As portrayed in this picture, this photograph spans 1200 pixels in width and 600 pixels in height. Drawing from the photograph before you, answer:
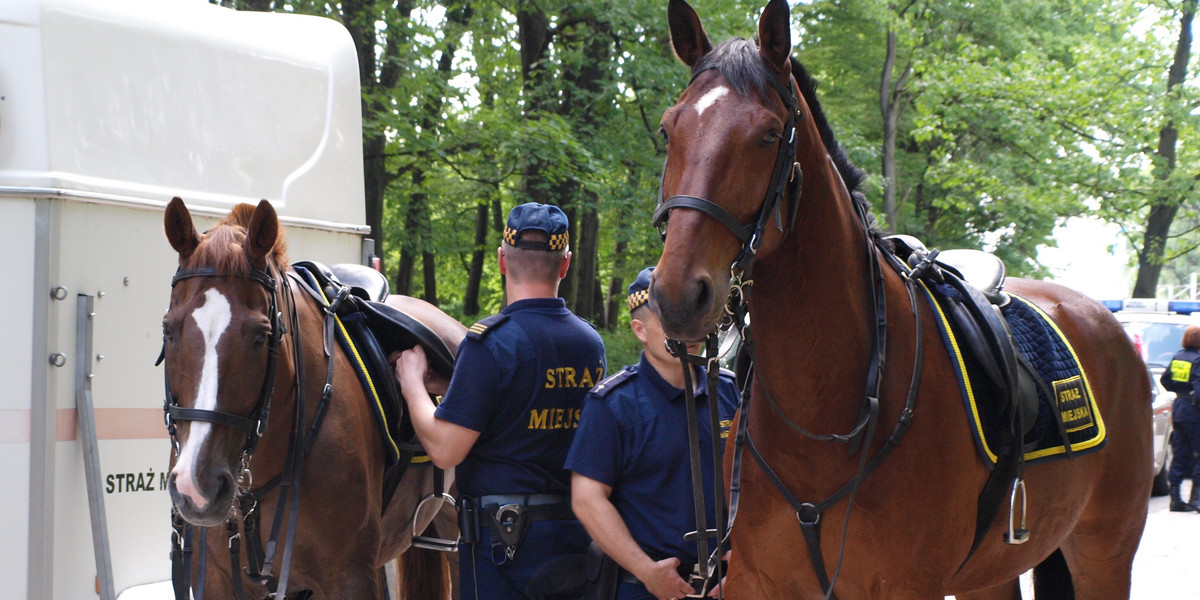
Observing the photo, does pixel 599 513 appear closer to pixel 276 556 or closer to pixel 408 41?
pixel 276 556

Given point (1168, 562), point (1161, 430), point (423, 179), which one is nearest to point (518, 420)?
point (1168, 562)

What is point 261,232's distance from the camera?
11.3 feet

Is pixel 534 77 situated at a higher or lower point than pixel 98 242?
higher

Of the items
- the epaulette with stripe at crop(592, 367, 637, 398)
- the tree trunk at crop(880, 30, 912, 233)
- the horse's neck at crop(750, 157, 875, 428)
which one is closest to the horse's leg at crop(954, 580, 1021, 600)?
the epaulette with stripe at crop(592, 367, 637, 398)

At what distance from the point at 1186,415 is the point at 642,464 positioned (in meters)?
11.4

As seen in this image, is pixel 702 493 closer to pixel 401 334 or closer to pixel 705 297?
pixel 705 297

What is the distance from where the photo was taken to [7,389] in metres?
4.05

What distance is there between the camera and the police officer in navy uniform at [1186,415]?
12.4 m

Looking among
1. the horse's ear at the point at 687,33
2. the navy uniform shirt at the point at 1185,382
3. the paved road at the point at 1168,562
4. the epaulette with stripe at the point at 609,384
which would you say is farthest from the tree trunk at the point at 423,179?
the horse's ear at the point at 687,33

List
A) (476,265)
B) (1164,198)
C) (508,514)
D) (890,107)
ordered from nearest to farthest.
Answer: (508,514)
(1164,198)
(890,107)
(476,265)

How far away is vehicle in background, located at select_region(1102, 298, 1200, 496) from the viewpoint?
14.2 metres

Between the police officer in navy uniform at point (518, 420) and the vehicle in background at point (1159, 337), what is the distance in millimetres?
12521

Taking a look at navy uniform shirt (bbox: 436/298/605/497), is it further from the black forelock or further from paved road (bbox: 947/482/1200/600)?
paved road (bbox: 947/482/1200/600)

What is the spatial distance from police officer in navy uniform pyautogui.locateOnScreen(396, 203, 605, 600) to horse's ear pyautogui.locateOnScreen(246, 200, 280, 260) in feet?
2.58
